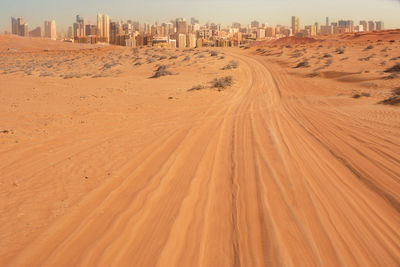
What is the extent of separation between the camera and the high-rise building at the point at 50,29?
5935 inches

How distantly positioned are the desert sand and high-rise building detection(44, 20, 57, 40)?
15796 cm

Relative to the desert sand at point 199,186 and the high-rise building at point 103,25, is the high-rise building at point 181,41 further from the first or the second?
the desert sand at point 199,186

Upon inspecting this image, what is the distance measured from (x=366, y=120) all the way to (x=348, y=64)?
15.2 metres

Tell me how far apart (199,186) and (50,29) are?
17417 cm

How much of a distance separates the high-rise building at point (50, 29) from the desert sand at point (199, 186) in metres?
158

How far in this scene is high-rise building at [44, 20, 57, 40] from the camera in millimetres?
150750

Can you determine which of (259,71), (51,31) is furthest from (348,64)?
(51,31)

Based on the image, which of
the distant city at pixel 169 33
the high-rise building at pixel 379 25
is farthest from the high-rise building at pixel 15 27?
the high-rise building at pixel 379 25

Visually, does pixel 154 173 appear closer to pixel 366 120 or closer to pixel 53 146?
pixel 53 146

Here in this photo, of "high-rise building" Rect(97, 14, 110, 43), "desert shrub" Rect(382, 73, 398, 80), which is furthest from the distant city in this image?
"desert shrub" Rect(382, 73, 398, 80)

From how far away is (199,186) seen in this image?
4621 mm

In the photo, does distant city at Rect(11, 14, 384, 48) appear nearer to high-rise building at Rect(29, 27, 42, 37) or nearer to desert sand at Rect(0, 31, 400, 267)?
high-rise building at Rect(29, 27, 42, 37)

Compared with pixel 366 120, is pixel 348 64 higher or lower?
higher

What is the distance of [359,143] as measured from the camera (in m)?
6.86
